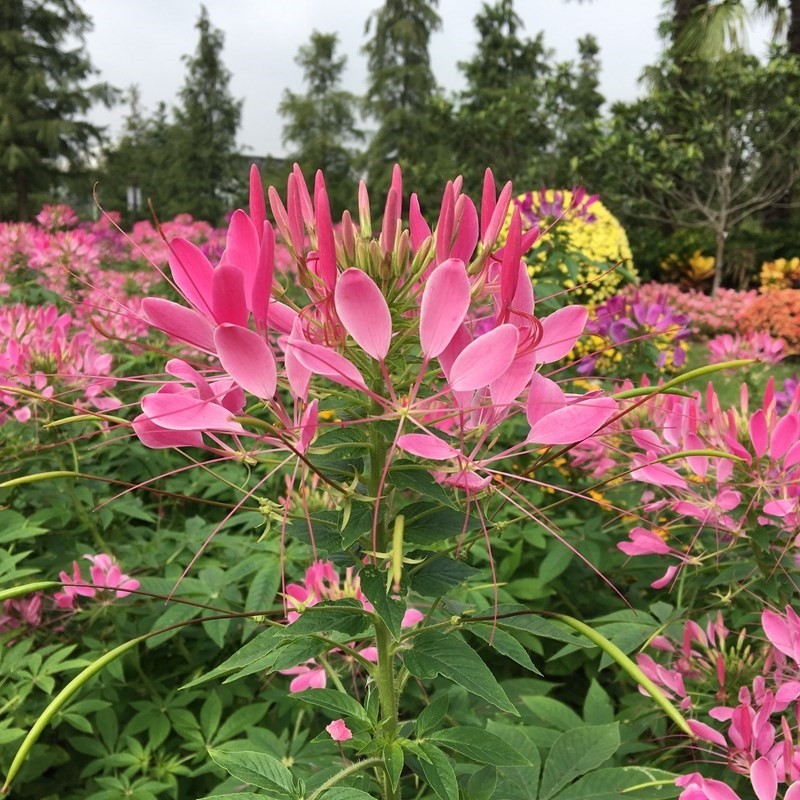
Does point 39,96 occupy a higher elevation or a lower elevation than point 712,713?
higher

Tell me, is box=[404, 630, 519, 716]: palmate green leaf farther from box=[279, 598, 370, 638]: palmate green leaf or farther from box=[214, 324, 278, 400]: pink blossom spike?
box=[214, 324, 278, 400]: pink blossom spike

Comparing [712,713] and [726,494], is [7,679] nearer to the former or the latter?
[712,713]

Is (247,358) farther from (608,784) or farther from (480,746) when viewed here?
(608,784)

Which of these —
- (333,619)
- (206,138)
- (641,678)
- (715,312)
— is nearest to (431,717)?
(333,619)

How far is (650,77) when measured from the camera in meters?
12.8

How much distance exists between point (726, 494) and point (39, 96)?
22862 millimetres

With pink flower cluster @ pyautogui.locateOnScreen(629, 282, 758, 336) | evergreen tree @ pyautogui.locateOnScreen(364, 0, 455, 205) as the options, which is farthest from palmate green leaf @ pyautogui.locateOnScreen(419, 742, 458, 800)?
evergreen tree @ pyautogui.locateOnScreen(364, 0, 455, 205)

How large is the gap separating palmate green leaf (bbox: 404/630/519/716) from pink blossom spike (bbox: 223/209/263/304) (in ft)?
1.33

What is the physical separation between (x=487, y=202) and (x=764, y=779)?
0.76 m

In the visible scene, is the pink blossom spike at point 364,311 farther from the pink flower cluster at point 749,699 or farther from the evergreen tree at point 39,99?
the evergreen tree at point 39,99

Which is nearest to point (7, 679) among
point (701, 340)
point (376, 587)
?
point (376, 587)

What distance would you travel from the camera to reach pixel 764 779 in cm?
78

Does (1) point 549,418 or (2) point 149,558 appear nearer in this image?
(1) point 549,418

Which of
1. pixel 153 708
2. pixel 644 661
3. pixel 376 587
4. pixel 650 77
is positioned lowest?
pixel 153 708
